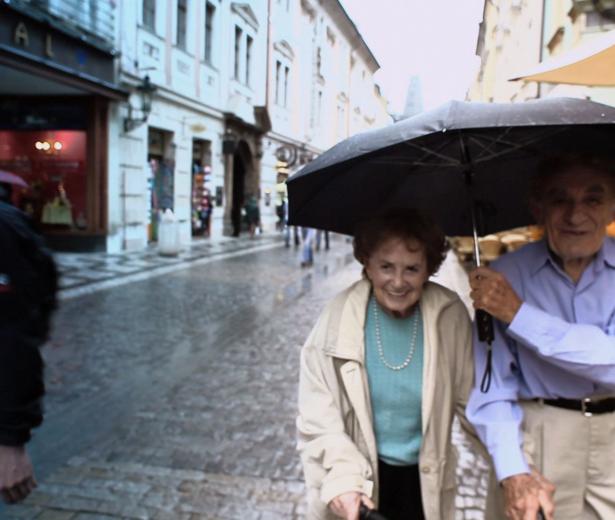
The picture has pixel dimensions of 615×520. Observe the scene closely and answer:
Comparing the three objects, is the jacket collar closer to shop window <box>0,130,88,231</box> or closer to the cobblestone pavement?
the cobblestone pavement

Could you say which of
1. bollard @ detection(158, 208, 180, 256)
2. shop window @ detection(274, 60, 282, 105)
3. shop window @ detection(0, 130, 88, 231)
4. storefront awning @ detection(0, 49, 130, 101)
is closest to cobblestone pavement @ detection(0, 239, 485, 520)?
storefront awning @ detection(0, 49, 130, 101)

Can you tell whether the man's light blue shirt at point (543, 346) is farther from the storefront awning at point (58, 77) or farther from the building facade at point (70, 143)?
the building facade at point (70, 143)

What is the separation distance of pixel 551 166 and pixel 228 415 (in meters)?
3.56

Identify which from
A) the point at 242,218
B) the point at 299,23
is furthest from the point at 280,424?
the point at 299,23

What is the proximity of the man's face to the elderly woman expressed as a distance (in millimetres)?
371

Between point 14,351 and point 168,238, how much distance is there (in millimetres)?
14149

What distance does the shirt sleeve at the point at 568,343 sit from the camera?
5.39ft

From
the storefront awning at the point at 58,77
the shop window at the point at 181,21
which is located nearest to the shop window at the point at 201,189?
the shop window at the point at 181,21

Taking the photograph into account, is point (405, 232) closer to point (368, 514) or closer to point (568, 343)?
point (568, 343)

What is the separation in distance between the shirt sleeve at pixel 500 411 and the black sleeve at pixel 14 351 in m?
1.23

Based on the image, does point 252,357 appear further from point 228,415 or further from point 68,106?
point 68,106

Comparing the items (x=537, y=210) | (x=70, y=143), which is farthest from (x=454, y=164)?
(x=70, y=143)

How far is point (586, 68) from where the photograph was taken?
3.33 metres

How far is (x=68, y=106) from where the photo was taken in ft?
49.8
